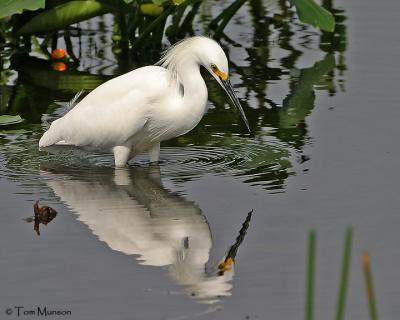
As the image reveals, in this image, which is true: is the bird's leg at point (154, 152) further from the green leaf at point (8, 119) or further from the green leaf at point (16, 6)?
the green leaf at point (16, 6)

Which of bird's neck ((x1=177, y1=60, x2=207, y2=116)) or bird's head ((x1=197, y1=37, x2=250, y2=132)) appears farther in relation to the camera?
bird's neck ((x1=177, y1=60, x2=207, y2=116))

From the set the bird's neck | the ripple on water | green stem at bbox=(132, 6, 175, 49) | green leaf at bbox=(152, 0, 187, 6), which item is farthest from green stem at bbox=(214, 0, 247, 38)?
the bird's neck

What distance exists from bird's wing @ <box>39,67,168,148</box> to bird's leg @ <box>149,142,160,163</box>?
0.84 ft

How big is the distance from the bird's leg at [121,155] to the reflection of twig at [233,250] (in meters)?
1.31

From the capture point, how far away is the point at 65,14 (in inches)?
415

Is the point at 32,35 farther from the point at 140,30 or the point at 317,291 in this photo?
the point at 317,291

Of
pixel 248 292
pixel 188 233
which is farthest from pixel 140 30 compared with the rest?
pixel 248 292

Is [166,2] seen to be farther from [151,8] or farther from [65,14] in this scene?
[65,14]

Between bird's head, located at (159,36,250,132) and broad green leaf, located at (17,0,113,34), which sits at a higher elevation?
bird's head, located at (159,36,250,132)

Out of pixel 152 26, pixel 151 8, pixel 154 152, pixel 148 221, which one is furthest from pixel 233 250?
pixel 151 8

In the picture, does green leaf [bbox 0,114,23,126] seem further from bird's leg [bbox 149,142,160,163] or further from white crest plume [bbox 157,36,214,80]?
white crest plume [bbox 157,36,214,80]

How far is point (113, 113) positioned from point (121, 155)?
318 mm

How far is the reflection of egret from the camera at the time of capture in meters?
5.77

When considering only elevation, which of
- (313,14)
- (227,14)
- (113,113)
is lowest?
(227,14)
